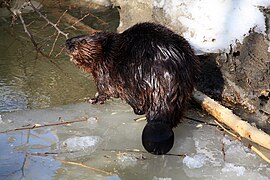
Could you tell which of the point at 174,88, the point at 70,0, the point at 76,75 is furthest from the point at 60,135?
the point at 70,0

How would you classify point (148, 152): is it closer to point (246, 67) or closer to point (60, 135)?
point (60, 135)

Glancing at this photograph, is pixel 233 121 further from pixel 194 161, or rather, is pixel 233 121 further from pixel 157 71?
pixel 157 71

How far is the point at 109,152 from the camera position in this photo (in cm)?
247

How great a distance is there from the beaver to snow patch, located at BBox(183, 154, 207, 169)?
12 centimetres

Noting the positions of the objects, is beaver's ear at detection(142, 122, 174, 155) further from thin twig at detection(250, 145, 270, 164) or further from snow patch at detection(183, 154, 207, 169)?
thin twig at detection(250, 145, 270, 164)

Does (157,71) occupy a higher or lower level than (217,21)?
lower

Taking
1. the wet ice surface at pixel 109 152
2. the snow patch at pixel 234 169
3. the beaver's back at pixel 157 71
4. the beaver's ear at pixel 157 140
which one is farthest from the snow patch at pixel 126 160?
the snow patch at pixel 234 169

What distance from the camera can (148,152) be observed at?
2.43 meters

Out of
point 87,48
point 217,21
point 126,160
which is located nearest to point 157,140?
point 126,160

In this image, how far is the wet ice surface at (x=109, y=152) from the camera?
2320 mm

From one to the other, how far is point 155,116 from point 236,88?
0.81 m

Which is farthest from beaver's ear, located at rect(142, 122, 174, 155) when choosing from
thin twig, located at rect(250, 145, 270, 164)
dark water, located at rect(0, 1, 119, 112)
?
dark water, located at rect(0, 1, 119, 112)

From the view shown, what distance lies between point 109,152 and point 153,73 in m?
0.43

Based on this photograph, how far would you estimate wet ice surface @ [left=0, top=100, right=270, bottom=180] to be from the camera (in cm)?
232
